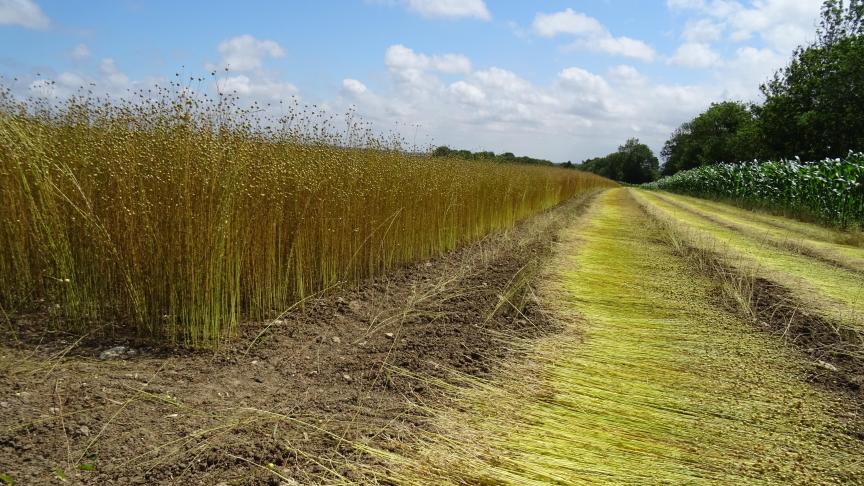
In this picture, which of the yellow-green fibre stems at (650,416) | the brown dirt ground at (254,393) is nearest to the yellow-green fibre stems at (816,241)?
the yellow-green fibre stems at (650,416)

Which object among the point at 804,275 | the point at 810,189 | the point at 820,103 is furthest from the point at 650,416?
the point at 820,103

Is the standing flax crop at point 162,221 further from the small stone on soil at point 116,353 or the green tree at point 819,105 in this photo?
the green tree at point 819,105

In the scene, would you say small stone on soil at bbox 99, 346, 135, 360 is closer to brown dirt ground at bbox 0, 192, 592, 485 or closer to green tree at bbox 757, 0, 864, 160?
brown dirt ground at bbox 0, 192, 592, 485

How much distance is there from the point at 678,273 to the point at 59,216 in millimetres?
4629

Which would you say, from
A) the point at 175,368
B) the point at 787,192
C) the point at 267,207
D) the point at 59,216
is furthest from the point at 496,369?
the point at 787,192

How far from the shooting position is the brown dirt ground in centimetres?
159

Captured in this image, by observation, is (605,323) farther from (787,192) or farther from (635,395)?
(787,192)

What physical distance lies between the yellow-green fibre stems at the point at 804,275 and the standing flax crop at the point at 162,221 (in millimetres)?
3357

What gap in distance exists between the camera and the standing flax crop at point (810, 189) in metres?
9.62

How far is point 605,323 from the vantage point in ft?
10.4

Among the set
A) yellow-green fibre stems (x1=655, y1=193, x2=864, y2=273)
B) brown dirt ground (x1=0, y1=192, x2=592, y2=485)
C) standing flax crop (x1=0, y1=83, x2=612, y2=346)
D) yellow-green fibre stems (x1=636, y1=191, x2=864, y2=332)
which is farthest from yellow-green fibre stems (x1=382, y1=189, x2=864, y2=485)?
yellow-green fibre stems (x1=655, y1=193, x2=864, y2=273)

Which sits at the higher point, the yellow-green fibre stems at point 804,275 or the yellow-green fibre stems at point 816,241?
the yellow-green fibre stems at point 816,241

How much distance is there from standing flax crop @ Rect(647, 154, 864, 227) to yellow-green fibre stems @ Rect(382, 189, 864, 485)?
8573 millimetres

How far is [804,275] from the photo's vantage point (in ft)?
15.3
